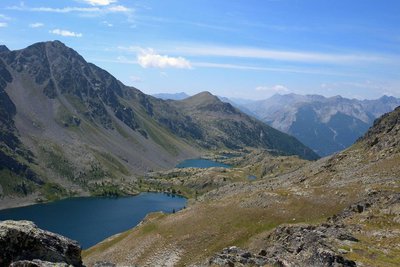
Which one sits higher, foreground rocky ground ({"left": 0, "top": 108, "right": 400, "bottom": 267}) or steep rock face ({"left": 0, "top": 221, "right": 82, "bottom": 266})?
steep rock face ({"left": 0, "top": 221, "right": 82, "bottom": 266})

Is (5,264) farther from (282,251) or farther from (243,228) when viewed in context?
(243,228)

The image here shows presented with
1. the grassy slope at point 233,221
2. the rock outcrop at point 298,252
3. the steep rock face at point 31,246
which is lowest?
the grassy slope at point 233,221

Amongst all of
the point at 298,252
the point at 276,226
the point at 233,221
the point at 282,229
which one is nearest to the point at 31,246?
the point at 298,252

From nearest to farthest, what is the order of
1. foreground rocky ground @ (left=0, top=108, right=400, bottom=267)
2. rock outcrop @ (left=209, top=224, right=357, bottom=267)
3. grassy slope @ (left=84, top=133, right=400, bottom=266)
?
rock outcrop @ (left=209, top=224, right=357, bottom=267) → foreground rocky ground @ (left=0, top=108, right=400, bottom=267) → grassy slope @ (left=84, top=133, right=400, bottom=266)

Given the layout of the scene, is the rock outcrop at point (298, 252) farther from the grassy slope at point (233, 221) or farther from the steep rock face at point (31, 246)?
the steep rock face at point (31, 246)

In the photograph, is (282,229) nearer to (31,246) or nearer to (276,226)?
(276,226)

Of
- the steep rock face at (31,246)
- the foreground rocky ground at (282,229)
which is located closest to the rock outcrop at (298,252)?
the foreground rocky ground at (282,229)

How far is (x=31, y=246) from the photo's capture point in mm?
28516

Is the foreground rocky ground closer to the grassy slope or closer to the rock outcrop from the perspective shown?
the grassy slope

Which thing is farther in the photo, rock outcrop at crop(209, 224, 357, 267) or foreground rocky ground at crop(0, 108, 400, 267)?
foreground rocky ground at crop(0, 108, 400, 267)

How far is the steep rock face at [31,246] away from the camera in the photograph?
90.2 ft

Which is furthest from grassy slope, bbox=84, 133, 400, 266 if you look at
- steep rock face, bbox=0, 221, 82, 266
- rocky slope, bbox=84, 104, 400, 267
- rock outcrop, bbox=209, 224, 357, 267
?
steep rock face, bbox=0, 221, 82, 266

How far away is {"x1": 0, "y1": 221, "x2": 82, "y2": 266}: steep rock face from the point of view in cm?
2748

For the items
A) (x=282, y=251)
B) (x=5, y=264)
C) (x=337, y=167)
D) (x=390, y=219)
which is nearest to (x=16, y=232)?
(x=5, y=264)
